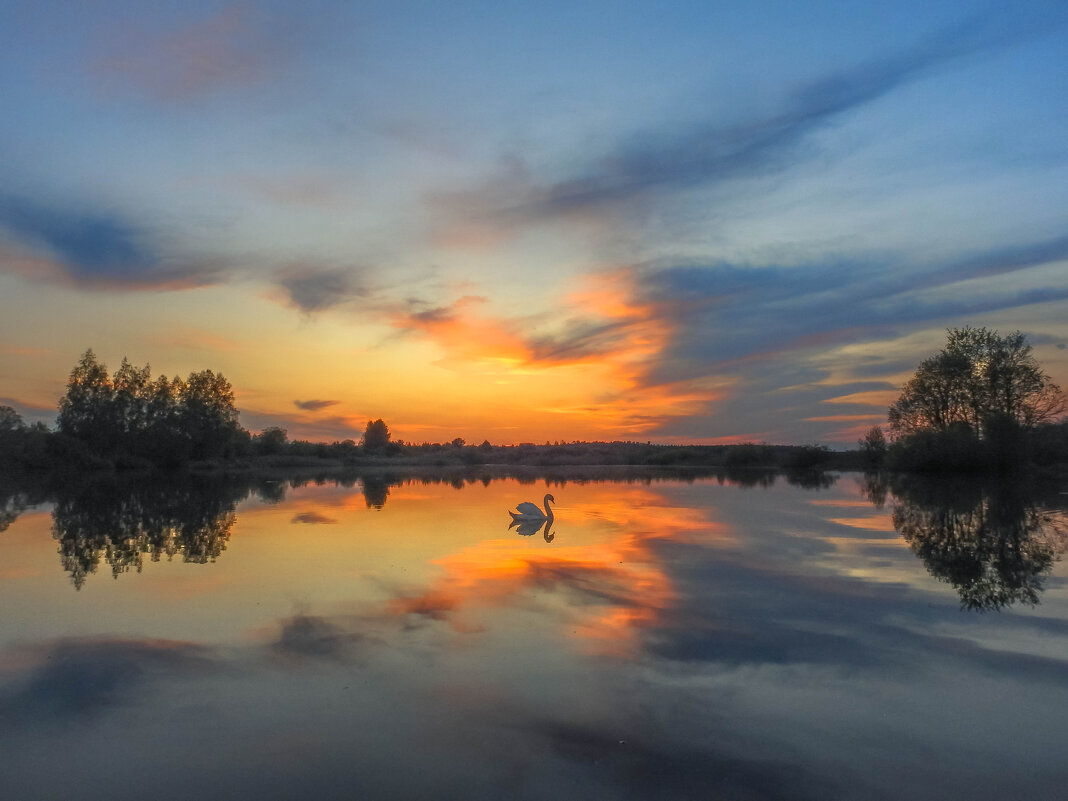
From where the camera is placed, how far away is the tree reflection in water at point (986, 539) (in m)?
9.77

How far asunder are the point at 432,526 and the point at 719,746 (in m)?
13.0

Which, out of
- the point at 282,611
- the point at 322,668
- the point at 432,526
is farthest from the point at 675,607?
the point at 432,526

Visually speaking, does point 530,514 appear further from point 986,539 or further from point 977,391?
point 977,391

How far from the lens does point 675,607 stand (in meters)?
8.27

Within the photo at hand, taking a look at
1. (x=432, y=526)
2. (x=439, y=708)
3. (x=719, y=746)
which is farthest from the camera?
(x=432, y=526)

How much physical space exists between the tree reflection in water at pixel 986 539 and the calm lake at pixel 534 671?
11 centimetres

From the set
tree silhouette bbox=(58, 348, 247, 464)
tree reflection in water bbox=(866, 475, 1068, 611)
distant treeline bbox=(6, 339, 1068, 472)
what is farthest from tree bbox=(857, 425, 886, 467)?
tree silhouette bbox=(58, 348, 247, 464)

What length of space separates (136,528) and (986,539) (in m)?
20.0

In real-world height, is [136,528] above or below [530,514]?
below

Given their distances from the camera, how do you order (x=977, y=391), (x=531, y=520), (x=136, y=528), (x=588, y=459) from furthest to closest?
(x=588, y=459) < (x=977, y=391) < (x=531, y=520) < (x=136, y=528)

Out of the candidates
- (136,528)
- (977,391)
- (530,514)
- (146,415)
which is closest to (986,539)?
(530,514)

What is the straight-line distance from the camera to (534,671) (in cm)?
600

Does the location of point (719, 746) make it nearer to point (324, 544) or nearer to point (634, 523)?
point (324, 544)

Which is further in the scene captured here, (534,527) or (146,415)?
(146,415)
